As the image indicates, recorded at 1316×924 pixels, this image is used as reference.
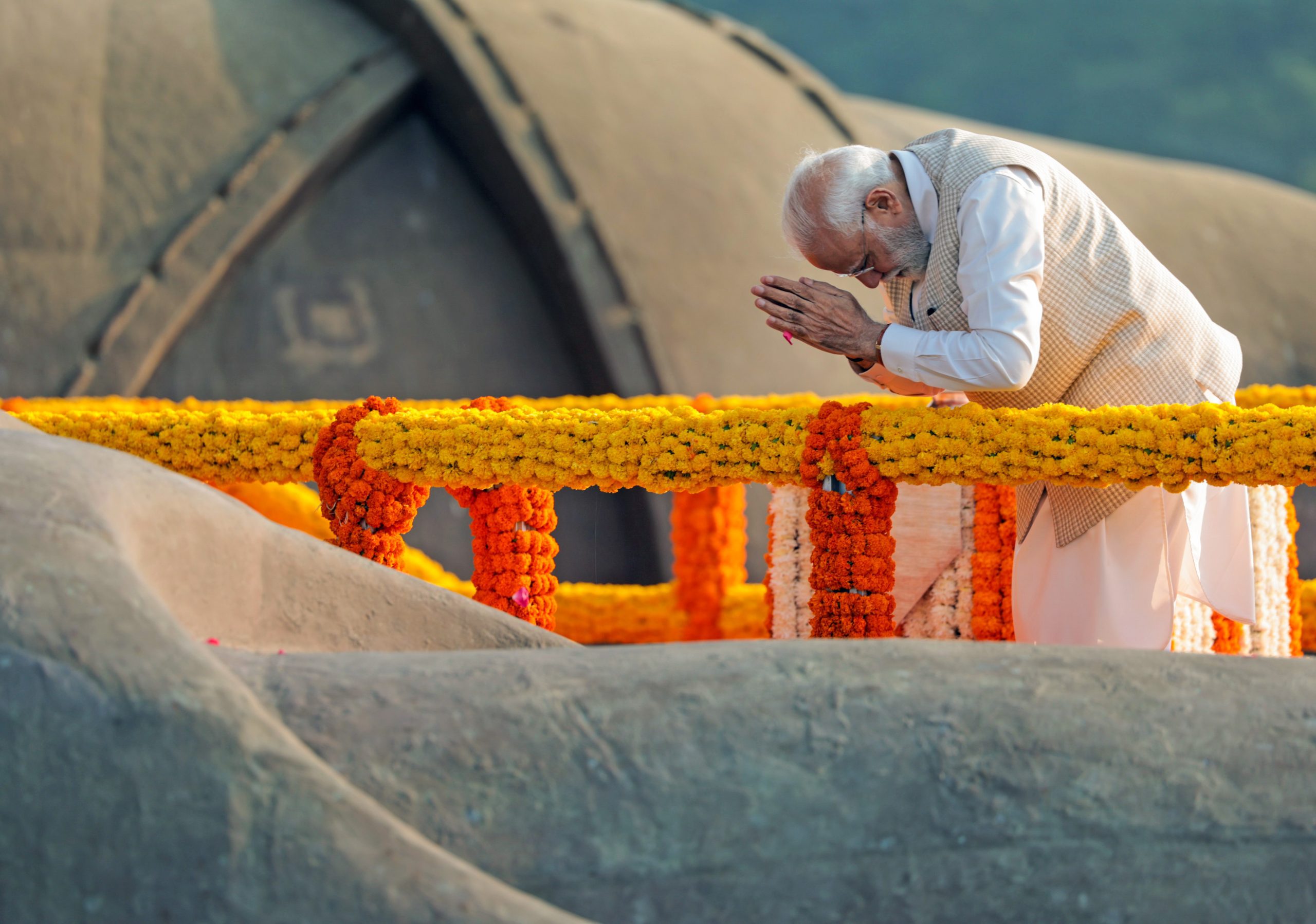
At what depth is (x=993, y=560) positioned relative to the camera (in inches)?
120

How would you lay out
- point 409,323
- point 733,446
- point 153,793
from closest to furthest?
point 153,793
point 733,446
point 409,323

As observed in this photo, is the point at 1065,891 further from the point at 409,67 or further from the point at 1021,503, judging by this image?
the point at 409,67

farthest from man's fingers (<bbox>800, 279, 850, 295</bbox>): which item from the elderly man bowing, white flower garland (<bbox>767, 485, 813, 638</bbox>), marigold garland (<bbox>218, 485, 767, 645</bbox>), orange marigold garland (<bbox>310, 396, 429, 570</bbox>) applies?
marigold garland (<bbox>218, 485, 767, 645</bbox>)

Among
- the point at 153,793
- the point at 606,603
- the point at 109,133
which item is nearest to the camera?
the point at 153,793

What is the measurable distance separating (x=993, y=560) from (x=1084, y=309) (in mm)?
1166

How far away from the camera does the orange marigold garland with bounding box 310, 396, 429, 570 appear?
232cm

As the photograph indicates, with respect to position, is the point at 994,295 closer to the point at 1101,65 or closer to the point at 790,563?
the point at 790,563

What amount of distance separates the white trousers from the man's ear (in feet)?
2.22

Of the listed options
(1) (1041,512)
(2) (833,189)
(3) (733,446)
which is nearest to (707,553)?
(1) (1041,512)

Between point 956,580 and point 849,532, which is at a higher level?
point 849,532

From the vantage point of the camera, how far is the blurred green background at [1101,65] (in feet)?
53.3

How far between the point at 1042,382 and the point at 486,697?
4.24 ft

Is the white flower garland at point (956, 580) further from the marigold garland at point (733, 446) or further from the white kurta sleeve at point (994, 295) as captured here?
the white kurta sleeve at point (994, 295)

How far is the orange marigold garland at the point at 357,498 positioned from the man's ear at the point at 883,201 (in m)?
1.04
